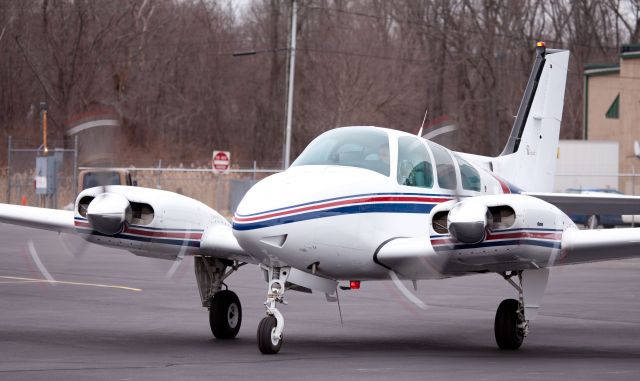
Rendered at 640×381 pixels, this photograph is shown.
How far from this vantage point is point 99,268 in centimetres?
2444

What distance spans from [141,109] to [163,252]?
168 feet

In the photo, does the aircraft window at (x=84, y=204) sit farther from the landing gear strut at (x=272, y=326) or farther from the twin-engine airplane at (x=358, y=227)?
the landing gear strut at (x=272, y=326)

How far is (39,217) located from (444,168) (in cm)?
542

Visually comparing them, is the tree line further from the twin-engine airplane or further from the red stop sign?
the twin-engine airplane

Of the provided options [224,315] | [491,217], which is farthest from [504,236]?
[224,315]

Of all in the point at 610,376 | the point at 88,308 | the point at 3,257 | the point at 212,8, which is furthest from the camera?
the point at 212,8

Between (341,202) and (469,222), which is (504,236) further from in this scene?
(341,202)

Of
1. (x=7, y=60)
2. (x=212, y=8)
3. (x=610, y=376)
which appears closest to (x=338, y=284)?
(x=610, y=376)

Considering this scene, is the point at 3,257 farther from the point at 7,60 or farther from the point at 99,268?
the point at 7,60

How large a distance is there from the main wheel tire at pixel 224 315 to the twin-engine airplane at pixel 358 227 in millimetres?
14

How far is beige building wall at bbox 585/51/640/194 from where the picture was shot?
53281 millimetres

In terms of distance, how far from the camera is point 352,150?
12242 mm

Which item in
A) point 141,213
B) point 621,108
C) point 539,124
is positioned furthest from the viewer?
point 621,108

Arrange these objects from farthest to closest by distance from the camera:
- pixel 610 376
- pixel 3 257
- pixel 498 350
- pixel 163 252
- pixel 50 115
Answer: pixel 50 115
pixel 3 257
pixel 163 252
pixel 498 350
pixel 610 376
